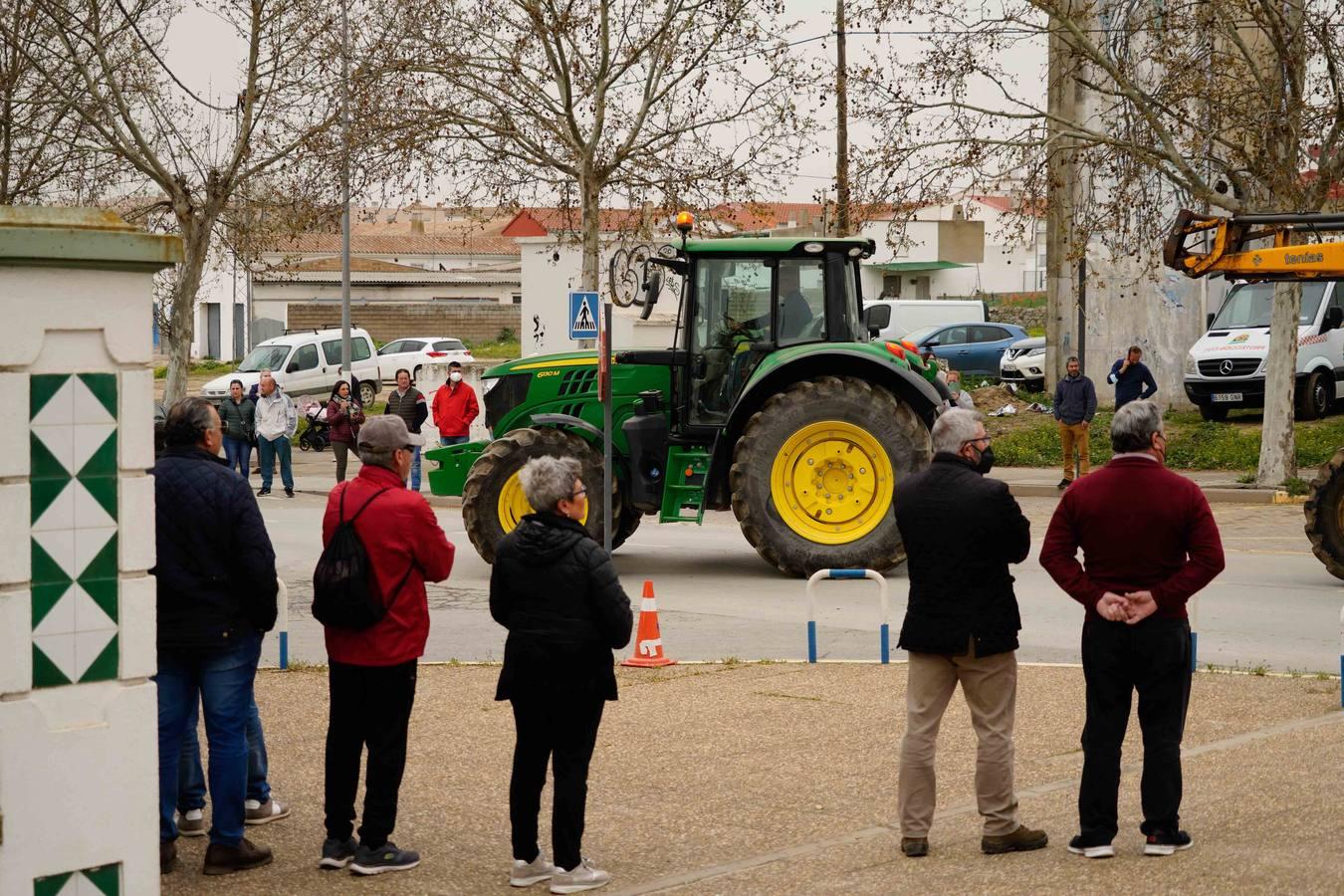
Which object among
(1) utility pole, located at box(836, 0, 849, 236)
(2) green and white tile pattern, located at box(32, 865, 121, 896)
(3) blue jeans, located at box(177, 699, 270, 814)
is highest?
(1) utility pole, located at box(836, 0, 849, 236)

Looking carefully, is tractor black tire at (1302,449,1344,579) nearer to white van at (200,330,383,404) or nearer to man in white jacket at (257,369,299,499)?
man in white jacket at (257,369,299,499)

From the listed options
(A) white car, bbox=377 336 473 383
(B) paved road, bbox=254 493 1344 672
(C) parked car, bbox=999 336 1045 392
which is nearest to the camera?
(B) paved road, bbox=254 493 1344 672

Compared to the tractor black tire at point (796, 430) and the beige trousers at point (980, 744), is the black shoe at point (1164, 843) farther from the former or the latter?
the tractor black tire at point (796, 430)

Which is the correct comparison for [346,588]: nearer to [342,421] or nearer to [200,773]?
[200,773]

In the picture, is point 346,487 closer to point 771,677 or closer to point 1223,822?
point 1223,822

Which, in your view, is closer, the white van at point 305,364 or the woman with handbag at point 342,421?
the woman with handbag at point 342,421

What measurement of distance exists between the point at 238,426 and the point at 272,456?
2.18 feet

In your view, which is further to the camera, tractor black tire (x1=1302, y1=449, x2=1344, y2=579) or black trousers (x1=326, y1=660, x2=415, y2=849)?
tractor black tire (x1=1302, y1=449, x2=1344, y2=579)

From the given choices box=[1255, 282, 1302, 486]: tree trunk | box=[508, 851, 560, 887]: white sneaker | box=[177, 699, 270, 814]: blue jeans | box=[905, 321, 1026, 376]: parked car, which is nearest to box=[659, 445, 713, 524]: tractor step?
box=[177, 699, 270, 814]: blue jeans

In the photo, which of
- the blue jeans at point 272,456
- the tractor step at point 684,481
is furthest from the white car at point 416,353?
the tractor step at point 684,481

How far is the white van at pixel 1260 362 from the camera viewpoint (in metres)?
27.3

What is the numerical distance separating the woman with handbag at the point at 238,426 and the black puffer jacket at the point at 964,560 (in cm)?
1807

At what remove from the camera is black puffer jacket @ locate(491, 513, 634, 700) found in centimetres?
643

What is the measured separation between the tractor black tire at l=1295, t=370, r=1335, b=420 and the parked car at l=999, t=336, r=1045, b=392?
8436 mm
